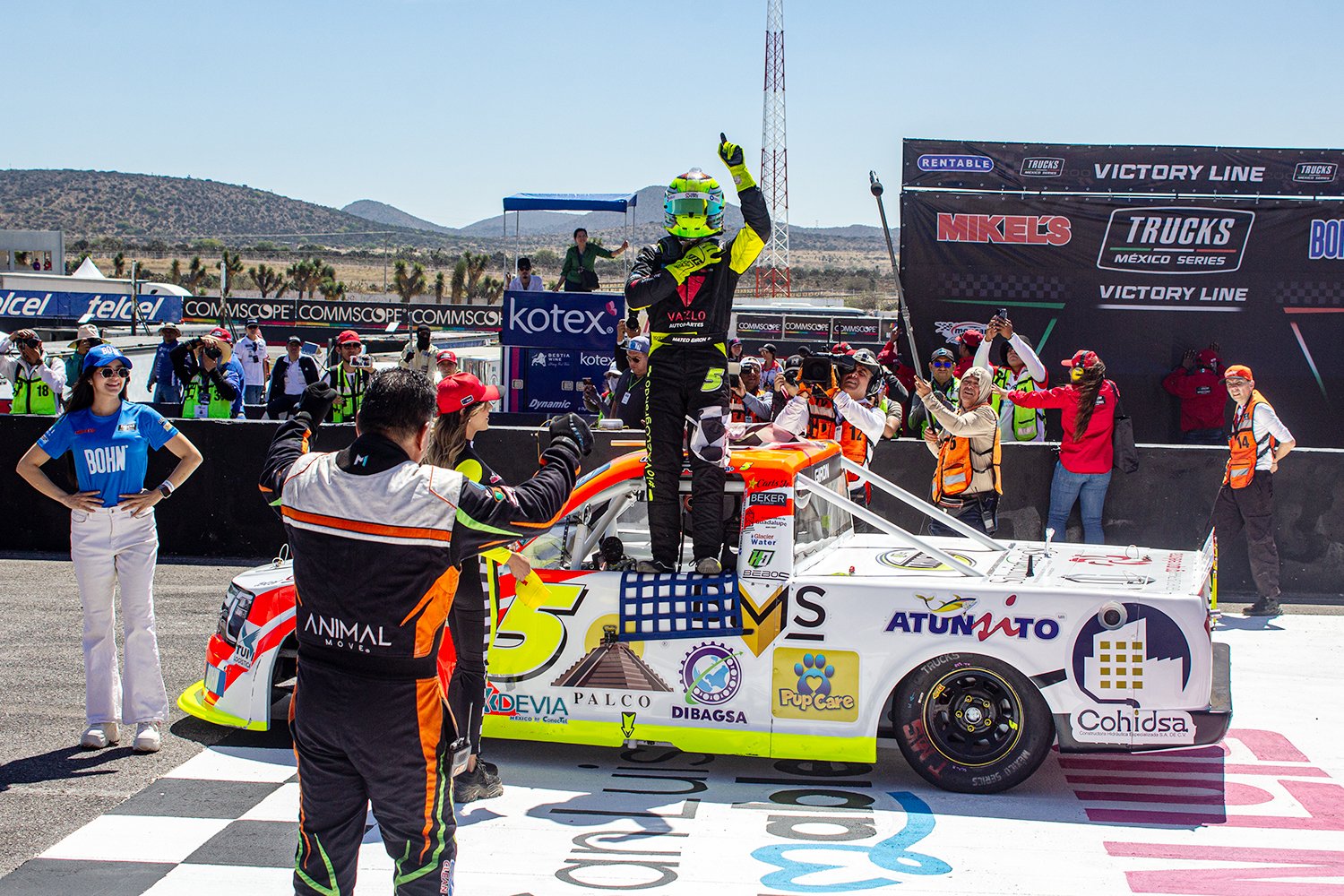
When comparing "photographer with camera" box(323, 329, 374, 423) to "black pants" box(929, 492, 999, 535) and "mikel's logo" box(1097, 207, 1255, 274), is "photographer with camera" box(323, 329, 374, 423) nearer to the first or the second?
"black pants" box(929, 492, 999, 535)

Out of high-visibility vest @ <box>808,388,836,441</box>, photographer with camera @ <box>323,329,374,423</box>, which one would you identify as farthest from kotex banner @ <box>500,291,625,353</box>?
high-visibility vest @ <box>808,388,836,441</box>

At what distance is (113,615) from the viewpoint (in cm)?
629

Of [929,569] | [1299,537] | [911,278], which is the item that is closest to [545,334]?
[911,278]

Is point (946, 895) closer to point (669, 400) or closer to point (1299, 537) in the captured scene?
point (669, 400)

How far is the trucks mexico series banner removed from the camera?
14859 millimetres

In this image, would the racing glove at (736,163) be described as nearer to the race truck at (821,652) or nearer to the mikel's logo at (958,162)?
the race truck at (821,652)

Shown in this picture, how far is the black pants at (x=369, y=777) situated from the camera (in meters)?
3.45

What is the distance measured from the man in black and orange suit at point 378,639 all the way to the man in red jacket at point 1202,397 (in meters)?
12.4

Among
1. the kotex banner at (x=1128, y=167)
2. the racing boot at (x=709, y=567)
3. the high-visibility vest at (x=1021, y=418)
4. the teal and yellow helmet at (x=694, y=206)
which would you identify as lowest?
the racing boot at (x=709, y=567)

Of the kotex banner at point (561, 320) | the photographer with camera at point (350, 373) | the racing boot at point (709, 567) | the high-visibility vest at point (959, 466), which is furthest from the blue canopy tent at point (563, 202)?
the racing boot at point (709, 567)

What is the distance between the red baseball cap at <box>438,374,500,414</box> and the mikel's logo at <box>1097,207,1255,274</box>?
461 inches

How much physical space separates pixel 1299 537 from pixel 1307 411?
593 centimetres

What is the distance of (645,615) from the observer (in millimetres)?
5773


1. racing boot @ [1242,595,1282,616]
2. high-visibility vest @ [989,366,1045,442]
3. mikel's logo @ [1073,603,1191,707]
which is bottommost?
racing boot @ [1242,595,1282,616]
